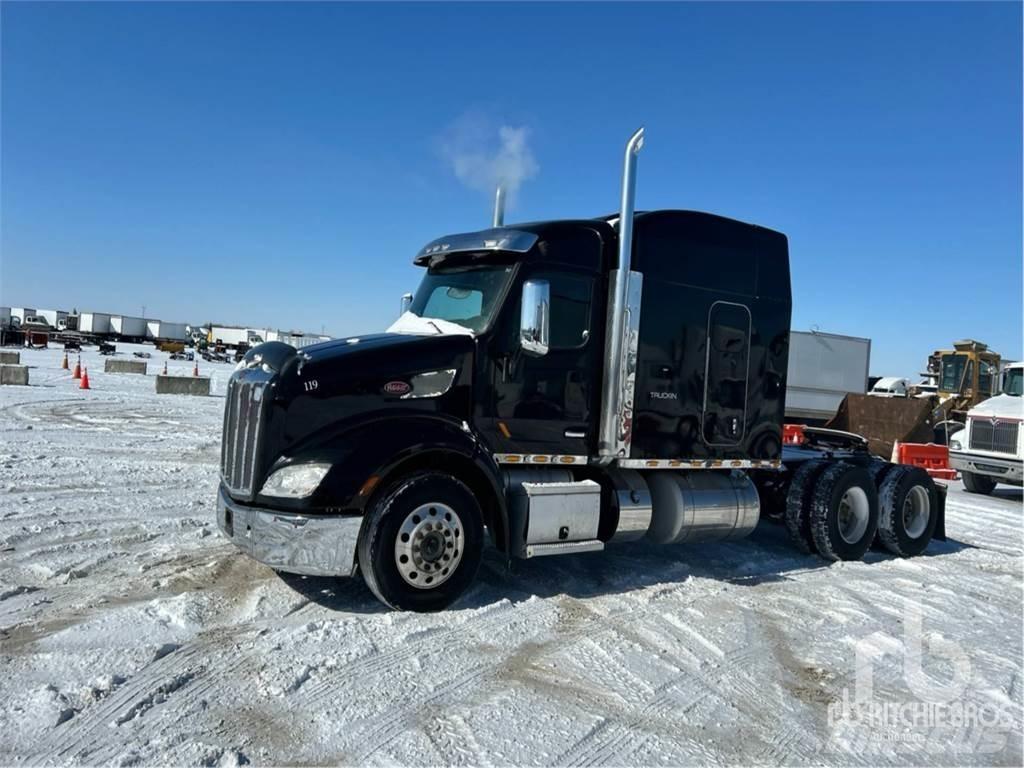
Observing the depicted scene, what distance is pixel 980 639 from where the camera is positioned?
5.56 metres

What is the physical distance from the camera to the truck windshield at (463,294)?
599cm

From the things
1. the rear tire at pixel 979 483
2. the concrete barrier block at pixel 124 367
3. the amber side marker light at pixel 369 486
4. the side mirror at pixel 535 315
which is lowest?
the rear tire at pixel 979 483

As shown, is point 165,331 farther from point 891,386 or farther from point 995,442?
point 995,442

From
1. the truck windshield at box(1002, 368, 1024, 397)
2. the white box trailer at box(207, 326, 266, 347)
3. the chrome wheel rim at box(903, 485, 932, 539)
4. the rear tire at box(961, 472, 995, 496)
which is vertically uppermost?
the white box trailer at box(207, 326, 266, 347)

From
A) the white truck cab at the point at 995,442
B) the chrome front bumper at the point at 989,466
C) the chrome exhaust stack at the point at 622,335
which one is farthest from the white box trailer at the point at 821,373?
the chrome exhaust stack at the point at 622,335

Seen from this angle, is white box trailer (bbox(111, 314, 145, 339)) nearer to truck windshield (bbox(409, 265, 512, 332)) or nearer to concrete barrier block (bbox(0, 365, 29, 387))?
concrete barrier block (bbox(0, 365, 29, 387))

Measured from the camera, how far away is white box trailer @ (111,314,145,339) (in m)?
93.9

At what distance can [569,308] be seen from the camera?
6.22 meters

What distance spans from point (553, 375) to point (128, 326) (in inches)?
4038

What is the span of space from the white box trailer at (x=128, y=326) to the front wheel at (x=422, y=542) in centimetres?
10173

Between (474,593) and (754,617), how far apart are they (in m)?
2.20

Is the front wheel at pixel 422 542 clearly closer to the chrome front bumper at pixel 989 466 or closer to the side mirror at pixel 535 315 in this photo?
the side mirror at pixel 535 315

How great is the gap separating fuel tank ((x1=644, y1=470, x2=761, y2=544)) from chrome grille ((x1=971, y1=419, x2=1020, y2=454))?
1062 cm

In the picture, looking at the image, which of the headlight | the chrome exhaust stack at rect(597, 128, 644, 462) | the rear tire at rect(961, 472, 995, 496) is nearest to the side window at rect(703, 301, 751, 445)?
the chrome exhaust stack at rect(597, 128, 644, 462)
